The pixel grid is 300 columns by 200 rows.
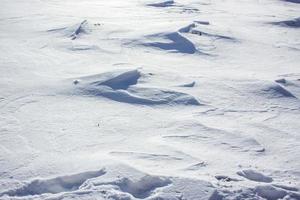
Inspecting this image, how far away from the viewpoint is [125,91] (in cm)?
444

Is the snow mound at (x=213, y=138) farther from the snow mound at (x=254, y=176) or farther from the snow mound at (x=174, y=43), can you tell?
the snow mound at (x=174, y=43)

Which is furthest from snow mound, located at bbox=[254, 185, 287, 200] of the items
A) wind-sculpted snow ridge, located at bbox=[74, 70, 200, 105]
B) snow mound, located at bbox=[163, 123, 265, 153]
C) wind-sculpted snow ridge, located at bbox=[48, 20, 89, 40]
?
wind-sculpted snow ridge, located at bbox=[48, 20, 89, 40]

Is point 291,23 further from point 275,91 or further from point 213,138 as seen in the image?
point 213,138

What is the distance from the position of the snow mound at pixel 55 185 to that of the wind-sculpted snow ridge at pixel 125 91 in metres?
1.39

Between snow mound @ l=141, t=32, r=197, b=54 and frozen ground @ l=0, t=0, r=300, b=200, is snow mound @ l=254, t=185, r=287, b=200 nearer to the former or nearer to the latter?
frozen ground @ l=0, t=0, r=300, b=200

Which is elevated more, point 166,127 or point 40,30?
point 40,30

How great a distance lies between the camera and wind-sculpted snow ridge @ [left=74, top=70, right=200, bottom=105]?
430cm

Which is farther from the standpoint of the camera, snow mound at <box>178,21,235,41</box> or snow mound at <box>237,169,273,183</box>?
snow mound at <box>178,21,235,41</box>

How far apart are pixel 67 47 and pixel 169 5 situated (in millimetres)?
3285

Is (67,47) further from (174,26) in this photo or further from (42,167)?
(42,167)

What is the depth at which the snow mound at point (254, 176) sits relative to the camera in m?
3.04

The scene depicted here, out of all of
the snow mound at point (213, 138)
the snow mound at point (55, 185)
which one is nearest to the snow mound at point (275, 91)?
the snow mound at point (213, 138)

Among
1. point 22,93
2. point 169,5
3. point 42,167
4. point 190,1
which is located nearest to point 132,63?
point 22,93

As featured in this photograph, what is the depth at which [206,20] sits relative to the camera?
290 inches
